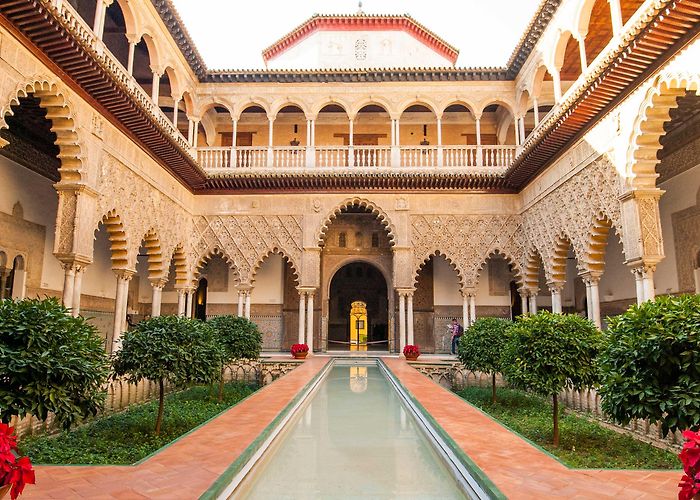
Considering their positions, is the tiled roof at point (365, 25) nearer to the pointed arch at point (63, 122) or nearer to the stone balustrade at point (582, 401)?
the pointed arch at point (63, 122)

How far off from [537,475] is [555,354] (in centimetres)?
273

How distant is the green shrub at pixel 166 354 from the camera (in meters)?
5.64

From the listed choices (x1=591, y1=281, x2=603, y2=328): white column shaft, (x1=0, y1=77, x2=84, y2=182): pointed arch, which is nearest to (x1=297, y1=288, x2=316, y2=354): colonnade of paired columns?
(x1=0, y1=77, x2=84, y2=182): pointed arch

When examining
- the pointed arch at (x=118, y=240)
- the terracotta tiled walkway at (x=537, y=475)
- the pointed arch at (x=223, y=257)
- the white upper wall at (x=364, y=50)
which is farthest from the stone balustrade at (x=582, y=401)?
the white upper wall at (x=364, y=50)

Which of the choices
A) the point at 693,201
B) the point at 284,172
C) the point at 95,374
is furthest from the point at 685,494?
the point at 284,172

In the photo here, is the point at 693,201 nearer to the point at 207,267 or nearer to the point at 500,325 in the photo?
the point at 500,325

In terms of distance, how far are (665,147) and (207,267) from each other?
1229 cm

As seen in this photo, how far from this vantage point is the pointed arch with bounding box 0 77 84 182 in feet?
22.7

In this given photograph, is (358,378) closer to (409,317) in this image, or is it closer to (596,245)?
(409,317)

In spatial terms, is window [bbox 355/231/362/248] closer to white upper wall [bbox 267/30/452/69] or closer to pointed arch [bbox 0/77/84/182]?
white upper wall [bbox 267/30/452/69]

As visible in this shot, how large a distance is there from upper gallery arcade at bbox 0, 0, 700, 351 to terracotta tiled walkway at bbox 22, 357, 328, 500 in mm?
4403

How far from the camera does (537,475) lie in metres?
3.07

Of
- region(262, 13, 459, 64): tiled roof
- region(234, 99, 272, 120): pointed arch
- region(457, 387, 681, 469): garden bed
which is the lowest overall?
region(457, 387, 681, 469): garden bed

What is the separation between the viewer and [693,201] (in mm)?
9242
